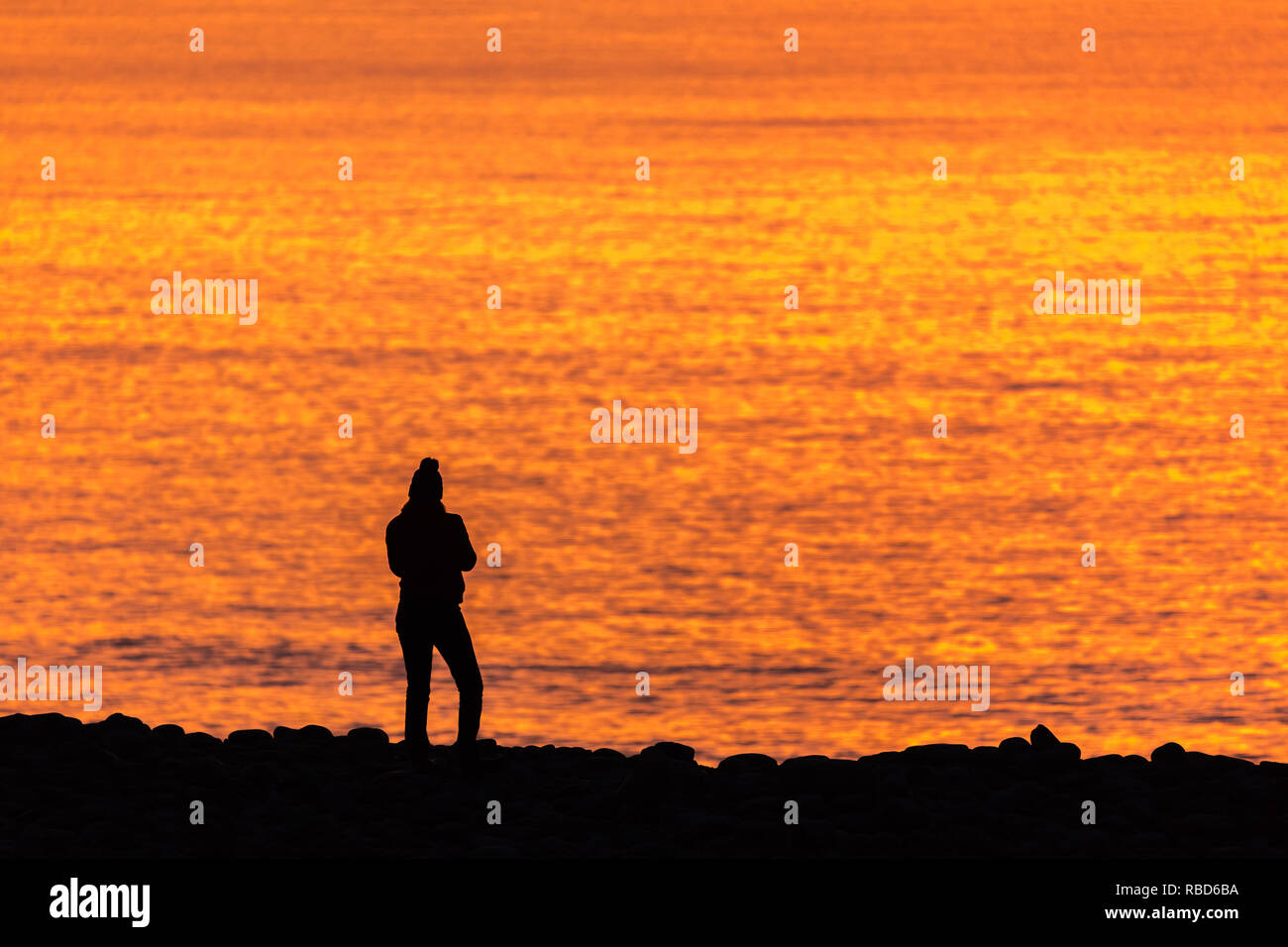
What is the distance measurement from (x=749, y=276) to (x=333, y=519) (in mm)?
17091

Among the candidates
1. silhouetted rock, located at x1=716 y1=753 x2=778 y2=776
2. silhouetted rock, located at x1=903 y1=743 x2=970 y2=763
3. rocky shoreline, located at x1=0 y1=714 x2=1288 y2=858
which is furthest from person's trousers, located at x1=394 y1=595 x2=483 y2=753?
silhouetted rock, located at x1=903 y1=743 x2=970 y2=763

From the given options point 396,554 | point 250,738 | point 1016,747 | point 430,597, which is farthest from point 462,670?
point 1016,747

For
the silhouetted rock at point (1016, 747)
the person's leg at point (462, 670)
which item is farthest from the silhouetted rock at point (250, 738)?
the silhouetted rock at point (1016, 747)

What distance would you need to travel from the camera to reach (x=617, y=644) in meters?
25.6

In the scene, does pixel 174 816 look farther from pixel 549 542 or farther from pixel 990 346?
pixel 990 346

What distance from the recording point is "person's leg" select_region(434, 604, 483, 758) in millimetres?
14500

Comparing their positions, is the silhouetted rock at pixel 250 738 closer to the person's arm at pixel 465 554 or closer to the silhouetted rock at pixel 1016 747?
the person's arm at pixel 465 554

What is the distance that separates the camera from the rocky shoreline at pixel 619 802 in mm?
12727

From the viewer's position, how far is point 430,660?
14867 millimetres

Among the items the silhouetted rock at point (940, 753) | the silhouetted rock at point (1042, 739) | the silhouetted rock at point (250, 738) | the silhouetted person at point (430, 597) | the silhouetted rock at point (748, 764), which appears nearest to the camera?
the silhouetted person at point (430, 597)

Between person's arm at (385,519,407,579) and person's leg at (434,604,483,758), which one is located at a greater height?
person's arm at (385,519,407,579)

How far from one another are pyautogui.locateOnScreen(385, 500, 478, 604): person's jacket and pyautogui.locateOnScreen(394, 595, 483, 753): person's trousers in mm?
111

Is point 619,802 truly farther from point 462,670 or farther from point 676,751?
point 676,751

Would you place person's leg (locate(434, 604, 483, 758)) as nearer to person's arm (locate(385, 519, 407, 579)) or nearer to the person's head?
person's arm (locate(385, 519, 407, 579))
